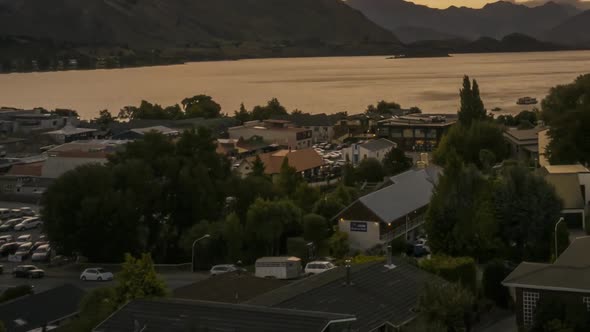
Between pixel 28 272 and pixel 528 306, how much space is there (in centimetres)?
882

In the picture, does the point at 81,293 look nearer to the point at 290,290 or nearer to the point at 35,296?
the point at 35,296

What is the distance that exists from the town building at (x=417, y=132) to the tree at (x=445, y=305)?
2399cm

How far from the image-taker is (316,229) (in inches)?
595

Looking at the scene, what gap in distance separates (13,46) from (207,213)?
118 m

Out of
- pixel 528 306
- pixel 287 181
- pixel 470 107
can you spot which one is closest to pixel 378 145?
pixel 470 107

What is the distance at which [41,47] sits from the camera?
431ft

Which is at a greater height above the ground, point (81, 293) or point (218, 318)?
point (218, 318)

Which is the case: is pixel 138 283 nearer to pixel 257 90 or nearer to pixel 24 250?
pixel 24 250

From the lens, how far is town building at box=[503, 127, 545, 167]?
24391 millimetres

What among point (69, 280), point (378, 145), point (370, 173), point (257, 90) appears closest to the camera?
point (69, 280)

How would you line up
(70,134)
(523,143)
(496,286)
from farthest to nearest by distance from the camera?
(70,134)
(523,143)
(496,286)

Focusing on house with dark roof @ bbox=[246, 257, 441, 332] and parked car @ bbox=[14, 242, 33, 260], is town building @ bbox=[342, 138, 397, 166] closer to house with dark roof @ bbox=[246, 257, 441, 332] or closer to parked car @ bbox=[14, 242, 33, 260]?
parked car @ bbox=[14, 242, 33, 260]

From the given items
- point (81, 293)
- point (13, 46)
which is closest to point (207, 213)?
point (81, 293)

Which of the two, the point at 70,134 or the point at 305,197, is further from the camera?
the point at 70,134
